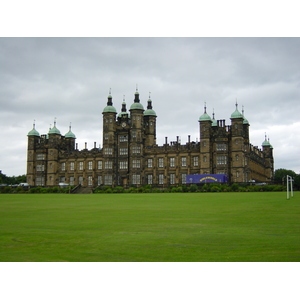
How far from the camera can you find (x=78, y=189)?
92.1 m

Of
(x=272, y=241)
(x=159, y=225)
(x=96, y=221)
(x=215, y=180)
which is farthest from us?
(x=215, y=180)

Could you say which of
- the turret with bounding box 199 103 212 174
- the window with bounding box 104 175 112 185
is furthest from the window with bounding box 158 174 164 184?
the window with bounding box 104 175 112 185

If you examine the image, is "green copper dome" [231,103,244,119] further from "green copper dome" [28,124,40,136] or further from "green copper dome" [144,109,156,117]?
"green copper dome" [28,124,40,136]

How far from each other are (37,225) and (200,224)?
905 cm

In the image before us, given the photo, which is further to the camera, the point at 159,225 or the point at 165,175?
the point at 165,175

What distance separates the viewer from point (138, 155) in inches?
3853

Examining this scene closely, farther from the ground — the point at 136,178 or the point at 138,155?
the point at 138,155

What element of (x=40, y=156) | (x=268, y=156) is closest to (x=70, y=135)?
(x=40, y=156)

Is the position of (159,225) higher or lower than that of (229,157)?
lower

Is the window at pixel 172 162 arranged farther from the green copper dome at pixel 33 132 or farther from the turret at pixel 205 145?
the green copper dome at pixel 33 132

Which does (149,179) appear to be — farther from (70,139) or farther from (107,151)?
(70,139)

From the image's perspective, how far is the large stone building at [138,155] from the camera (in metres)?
91.4

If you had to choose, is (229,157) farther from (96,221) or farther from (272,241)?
(272,241)
